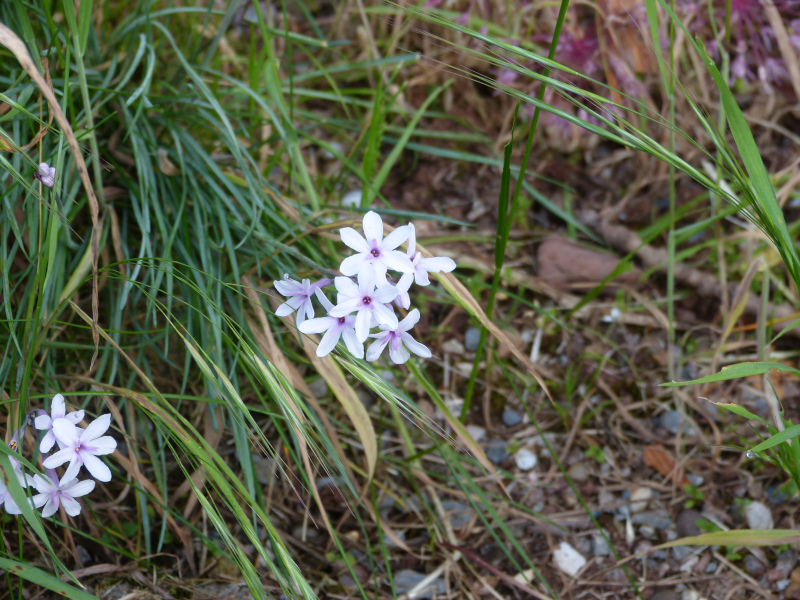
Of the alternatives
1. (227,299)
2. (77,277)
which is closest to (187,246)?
(227,299)

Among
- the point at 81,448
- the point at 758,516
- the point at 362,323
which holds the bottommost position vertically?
the point at 758,516

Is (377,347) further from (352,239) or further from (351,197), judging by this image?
(351,197)

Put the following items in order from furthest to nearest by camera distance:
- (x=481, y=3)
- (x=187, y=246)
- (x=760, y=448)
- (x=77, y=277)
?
(x=481, y=3) → (x=187, y=246) → (x=77, y=277) → (x=760, y=448)

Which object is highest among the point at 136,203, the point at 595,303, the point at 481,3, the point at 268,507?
the point at 481,3

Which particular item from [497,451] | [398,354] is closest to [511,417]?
[497,451]

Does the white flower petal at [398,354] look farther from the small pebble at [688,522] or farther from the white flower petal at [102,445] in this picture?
the small pebble at [688,522]

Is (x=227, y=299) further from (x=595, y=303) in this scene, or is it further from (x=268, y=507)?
(x=595, y=303)

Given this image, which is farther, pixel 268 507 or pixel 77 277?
pixel 268 507

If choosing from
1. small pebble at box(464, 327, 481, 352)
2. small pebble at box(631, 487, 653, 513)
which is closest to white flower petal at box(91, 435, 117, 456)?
small pebble at box(464, 327, 481, 352)
